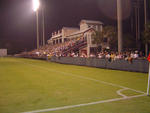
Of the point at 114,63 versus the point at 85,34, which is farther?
the point at 85,34

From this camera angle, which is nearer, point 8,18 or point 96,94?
point 96,94

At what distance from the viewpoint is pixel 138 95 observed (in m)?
6.71

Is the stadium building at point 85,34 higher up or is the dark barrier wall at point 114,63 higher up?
the stadium building at point 85,34

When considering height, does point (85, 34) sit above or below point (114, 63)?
above

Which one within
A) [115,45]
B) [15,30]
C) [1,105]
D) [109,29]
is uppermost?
[15,30]

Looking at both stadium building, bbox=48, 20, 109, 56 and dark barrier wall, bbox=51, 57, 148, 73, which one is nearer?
dark barrier wall, bbox=51, 57, 148, 73

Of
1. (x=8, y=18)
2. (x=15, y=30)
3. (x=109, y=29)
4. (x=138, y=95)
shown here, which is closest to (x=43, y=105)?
(x=138, y=95)

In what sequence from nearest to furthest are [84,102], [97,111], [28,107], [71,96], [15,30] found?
[97,111] < [28,107] < [84,102] < [71,96] < [15,30]

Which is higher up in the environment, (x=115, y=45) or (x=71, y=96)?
(x=115, y=45)

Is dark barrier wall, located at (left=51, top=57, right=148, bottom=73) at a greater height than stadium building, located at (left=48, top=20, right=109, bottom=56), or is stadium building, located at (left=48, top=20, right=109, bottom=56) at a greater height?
stadium building, located at (left=48, top=20, right=109, bottom=56)

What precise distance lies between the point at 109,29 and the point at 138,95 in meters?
25.7

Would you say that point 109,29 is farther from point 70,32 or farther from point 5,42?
point 5,42

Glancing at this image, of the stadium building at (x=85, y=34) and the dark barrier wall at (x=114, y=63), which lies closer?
the dark barrier wall at (x=114, y=63)

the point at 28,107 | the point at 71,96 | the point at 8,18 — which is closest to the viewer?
the point at 28,107
